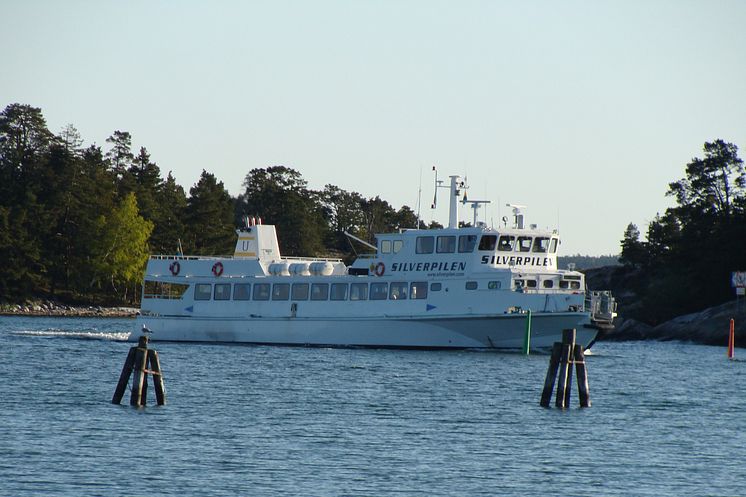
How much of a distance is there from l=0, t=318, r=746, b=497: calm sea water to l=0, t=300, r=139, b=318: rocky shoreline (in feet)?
168

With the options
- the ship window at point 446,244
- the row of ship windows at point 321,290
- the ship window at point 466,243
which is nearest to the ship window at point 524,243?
the ship window at point 466,243

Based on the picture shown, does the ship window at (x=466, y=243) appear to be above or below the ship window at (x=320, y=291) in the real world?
above

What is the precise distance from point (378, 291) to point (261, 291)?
6511mm

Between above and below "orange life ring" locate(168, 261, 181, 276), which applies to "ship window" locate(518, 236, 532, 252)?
above

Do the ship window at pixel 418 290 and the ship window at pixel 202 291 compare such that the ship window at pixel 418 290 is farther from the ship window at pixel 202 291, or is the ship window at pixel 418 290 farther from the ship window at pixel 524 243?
the ship window at pixel 202 291

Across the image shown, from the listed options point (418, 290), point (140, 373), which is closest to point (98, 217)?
point (418, 290)

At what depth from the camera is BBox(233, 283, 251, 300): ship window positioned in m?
57.3

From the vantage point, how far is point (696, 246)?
84312mm

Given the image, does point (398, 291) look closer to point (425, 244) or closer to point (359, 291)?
point (359, 291)

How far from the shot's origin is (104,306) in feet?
343

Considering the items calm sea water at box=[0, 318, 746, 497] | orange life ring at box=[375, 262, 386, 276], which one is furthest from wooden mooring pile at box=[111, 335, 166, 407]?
orange life ring at box=[375, 262, 386, 276]

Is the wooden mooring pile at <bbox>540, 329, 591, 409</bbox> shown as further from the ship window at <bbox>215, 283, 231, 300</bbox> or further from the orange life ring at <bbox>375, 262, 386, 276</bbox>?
the ship window at <bbox>215, 283, 231, 300</bbox>

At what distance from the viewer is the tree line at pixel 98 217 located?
102m

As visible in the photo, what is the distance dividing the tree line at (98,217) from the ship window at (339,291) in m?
38.8
